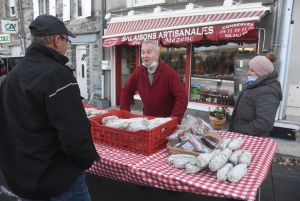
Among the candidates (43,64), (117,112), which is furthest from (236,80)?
(43,64)

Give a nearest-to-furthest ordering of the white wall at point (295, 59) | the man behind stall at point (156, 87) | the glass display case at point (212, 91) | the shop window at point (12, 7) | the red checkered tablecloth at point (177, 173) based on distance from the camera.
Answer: the red checkered tablecloth at point (177, 173)
the man behind stall at point (156, 87)
the white wall at point (295, 59)
the glass display case at point (212, 91)
the shop window at point (12, 7)

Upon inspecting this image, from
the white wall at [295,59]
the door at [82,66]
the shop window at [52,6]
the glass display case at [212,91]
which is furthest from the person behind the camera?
the shop window at [52,6]

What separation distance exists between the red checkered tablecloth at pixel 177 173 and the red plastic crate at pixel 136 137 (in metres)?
0.06

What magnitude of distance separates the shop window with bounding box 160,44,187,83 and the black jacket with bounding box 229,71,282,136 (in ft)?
16.0

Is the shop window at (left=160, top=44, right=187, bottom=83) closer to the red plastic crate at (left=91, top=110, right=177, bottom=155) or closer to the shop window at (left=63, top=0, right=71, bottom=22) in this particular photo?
the shop window at (left=63, top=0, right=71, bottom=22)

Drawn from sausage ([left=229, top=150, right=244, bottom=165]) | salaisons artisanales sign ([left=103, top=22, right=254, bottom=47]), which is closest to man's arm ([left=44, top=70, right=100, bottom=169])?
A: sausage ([left=229, top=150, right=244, bottom=165])

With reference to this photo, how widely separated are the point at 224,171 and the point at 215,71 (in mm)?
5591

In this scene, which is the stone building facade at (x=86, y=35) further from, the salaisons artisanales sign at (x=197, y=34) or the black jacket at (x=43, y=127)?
the black jacket at (x=43, y=127)

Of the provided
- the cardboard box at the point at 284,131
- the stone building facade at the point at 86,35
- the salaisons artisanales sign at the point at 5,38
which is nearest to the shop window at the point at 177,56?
the stone building facade at the point at 86,35

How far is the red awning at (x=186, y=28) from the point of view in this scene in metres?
5.54

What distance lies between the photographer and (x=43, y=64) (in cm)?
152

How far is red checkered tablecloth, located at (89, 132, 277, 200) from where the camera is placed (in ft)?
5.34

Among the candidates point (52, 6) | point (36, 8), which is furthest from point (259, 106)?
point (36, 8)

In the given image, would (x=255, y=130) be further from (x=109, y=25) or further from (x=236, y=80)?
(x=109, y=25)
